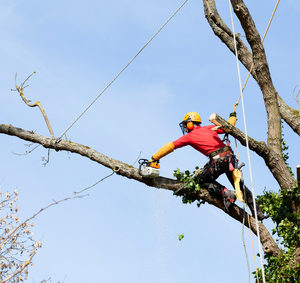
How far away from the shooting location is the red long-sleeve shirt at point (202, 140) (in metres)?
7.94

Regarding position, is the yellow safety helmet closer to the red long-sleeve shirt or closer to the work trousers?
the red long-sleeve shirt

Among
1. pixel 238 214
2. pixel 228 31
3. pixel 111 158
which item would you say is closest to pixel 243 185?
pixel 238 214

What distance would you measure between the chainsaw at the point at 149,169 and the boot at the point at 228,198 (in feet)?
3.20

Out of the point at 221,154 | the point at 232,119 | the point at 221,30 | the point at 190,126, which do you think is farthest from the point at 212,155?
the point at 221,30

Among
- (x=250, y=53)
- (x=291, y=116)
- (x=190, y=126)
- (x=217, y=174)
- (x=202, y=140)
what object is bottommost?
(x=217, y=174)

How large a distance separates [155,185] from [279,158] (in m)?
1.89

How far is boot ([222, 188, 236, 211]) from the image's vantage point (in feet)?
25.4

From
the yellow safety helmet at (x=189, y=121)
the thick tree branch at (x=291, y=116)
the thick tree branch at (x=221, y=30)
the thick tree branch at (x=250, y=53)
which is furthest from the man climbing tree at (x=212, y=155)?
the thick tree branch at (x=291, y=116)

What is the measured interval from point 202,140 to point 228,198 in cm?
88

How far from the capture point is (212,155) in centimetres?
787

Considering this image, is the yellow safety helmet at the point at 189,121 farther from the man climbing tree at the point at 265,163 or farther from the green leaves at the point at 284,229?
the green leaves at the point at 284,229

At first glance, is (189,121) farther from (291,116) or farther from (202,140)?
(291,116)

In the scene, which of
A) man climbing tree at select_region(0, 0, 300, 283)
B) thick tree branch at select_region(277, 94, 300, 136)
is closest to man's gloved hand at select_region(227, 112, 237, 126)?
man climbing tree at select_region(0, 0, 300, 283)

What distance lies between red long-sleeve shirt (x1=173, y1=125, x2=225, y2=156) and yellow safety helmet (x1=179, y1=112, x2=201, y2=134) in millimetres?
94
